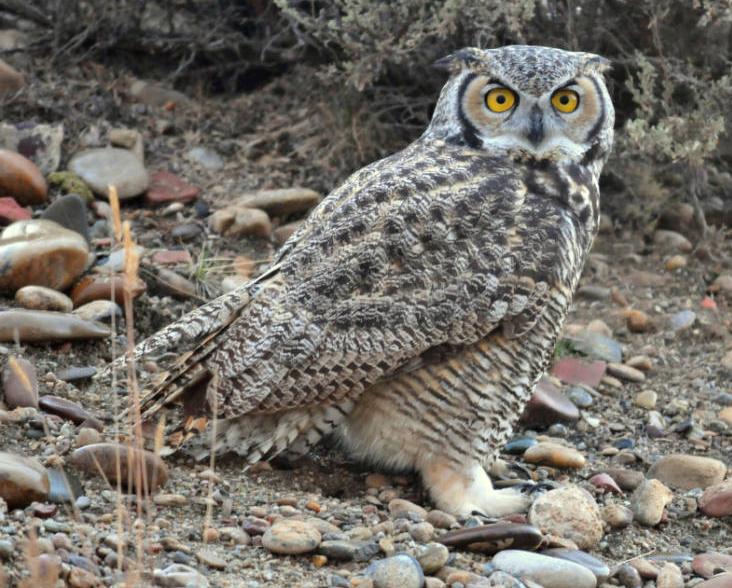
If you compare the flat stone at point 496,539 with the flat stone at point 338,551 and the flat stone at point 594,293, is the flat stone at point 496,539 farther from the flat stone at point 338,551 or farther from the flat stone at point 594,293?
the flat stone at point 594,293

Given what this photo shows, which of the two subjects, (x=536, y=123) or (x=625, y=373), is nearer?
(x=536, y=123)

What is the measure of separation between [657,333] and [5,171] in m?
3.12

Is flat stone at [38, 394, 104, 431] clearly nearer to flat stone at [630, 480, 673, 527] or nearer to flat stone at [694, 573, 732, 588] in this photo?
flat stone at [630, 480, 673, 527]

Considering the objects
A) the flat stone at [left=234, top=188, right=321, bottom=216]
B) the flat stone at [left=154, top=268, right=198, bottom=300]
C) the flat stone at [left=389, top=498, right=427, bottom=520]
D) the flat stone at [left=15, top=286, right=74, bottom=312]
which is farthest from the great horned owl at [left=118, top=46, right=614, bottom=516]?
the flat stone at [left=234, top=188, right=321, bottom=216]

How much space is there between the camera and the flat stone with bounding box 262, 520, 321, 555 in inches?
133

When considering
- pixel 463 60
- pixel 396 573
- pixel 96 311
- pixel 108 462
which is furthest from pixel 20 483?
pixel 463 60

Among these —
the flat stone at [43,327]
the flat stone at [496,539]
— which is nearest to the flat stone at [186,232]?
the flat stone at [43,327]

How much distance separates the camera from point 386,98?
6410 mm

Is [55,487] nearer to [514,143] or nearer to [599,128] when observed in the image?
[514,143]

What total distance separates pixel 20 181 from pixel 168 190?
764 millimetres

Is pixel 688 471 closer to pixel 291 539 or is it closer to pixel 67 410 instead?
pixel 291 539

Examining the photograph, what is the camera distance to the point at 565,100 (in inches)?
168

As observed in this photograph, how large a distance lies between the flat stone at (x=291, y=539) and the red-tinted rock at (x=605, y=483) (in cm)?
129

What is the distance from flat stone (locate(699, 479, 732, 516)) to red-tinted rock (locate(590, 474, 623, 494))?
0.96ft
